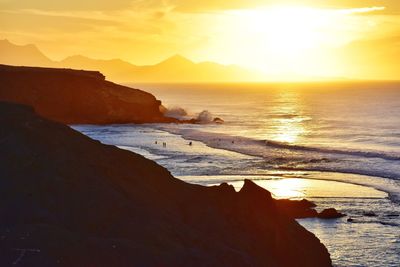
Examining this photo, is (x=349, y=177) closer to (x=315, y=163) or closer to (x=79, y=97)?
(x=315, y=163)

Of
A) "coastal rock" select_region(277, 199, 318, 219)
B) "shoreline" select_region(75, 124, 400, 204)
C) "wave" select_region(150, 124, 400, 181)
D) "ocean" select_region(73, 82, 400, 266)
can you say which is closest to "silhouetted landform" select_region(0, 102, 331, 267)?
"ocean" select_region(73, 82, 400, 266)

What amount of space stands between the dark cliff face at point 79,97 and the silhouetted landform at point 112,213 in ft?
279

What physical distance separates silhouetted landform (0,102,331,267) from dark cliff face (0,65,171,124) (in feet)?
279

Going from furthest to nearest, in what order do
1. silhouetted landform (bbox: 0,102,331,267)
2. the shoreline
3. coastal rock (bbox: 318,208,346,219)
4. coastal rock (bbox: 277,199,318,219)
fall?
the shoreline → coastal rock (bbox: 318,208,346,219) → coastal rock (bbox: 277,199,318,219) → silhouetted landform (bbox: 0,102,331,267)

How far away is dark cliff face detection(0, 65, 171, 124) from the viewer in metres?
108

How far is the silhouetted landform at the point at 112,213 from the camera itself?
60.7ft

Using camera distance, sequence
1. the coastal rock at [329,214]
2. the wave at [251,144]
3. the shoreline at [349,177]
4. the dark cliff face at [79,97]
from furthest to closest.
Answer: the dark cliff face at [79,97]
the wave at [251,144]
the shoreline at [349,177]
the coastal rock at [329,214]

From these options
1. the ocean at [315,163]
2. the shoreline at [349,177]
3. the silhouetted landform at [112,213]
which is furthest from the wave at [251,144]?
the silhouetted landform at [112,213]

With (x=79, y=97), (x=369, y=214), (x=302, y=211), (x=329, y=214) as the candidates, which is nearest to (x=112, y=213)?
(x=302, y=211)

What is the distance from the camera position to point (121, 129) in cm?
10425

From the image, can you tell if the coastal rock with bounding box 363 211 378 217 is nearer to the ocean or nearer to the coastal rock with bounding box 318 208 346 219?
the ocean

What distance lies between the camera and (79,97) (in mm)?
113812

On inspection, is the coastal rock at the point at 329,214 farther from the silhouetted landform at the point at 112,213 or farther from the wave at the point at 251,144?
the wave at the point at 251,144

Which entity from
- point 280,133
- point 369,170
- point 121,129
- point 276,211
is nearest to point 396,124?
point 280,133
